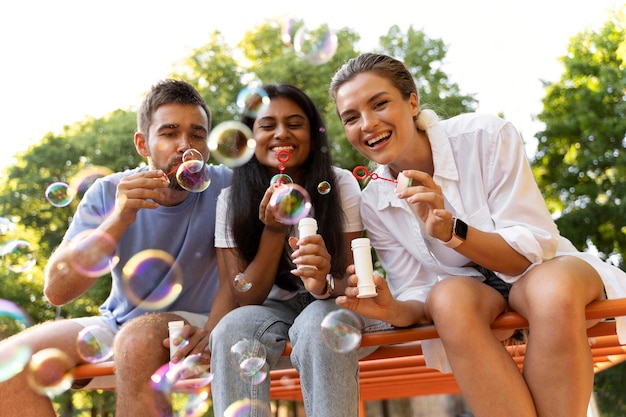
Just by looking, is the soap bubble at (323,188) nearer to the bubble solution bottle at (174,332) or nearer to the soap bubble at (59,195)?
the bubble solution bottle at (174,332)

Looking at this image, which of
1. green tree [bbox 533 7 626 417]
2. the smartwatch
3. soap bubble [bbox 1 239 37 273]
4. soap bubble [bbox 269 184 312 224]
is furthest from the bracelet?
green tree [bbox 533 7 626 417]

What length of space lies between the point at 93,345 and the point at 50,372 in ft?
0.70

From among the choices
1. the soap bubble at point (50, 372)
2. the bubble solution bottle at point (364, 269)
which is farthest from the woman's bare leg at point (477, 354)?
the soap bubble at point (50, 372)

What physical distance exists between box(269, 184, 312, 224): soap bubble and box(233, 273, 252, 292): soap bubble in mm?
271

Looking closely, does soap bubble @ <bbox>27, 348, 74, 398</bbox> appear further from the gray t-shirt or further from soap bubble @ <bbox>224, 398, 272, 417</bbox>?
soap bubble @ <bbox>224, 398, 272, 417</bbox>

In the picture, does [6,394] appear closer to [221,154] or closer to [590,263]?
[221,154]

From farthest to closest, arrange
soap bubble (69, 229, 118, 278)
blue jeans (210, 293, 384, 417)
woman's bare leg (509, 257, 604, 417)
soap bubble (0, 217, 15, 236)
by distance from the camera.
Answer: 1. soap bubble (0, 217, 15, 236)
2. soap bubble (69, 229, 118, 278)
3. blue jeans (210, 293, 384, 417)
4. woman's bare leg (509, 257, 604, 417)

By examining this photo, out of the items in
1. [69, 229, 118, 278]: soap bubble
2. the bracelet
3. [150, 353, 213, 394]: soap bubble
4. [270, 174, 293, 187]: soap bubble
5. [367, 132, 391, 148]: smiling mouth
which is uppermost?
[367, 132, 391, 148]: smiling mouth

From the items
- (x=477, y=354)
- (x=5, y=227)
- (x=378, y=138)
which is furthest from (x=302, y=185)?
(x=5, y=227)

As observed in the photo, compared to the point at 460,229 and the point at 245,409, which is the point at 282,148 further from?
the point at 245,409

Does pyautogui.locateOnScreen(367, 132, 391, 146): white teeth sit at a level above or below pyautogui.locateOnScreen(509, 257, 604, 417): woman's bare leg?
above

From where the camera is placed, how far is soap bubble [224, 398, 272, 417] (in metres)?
2.07

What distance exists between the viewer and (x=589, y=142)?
12.7 m

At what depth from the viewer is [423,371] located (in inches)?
121
